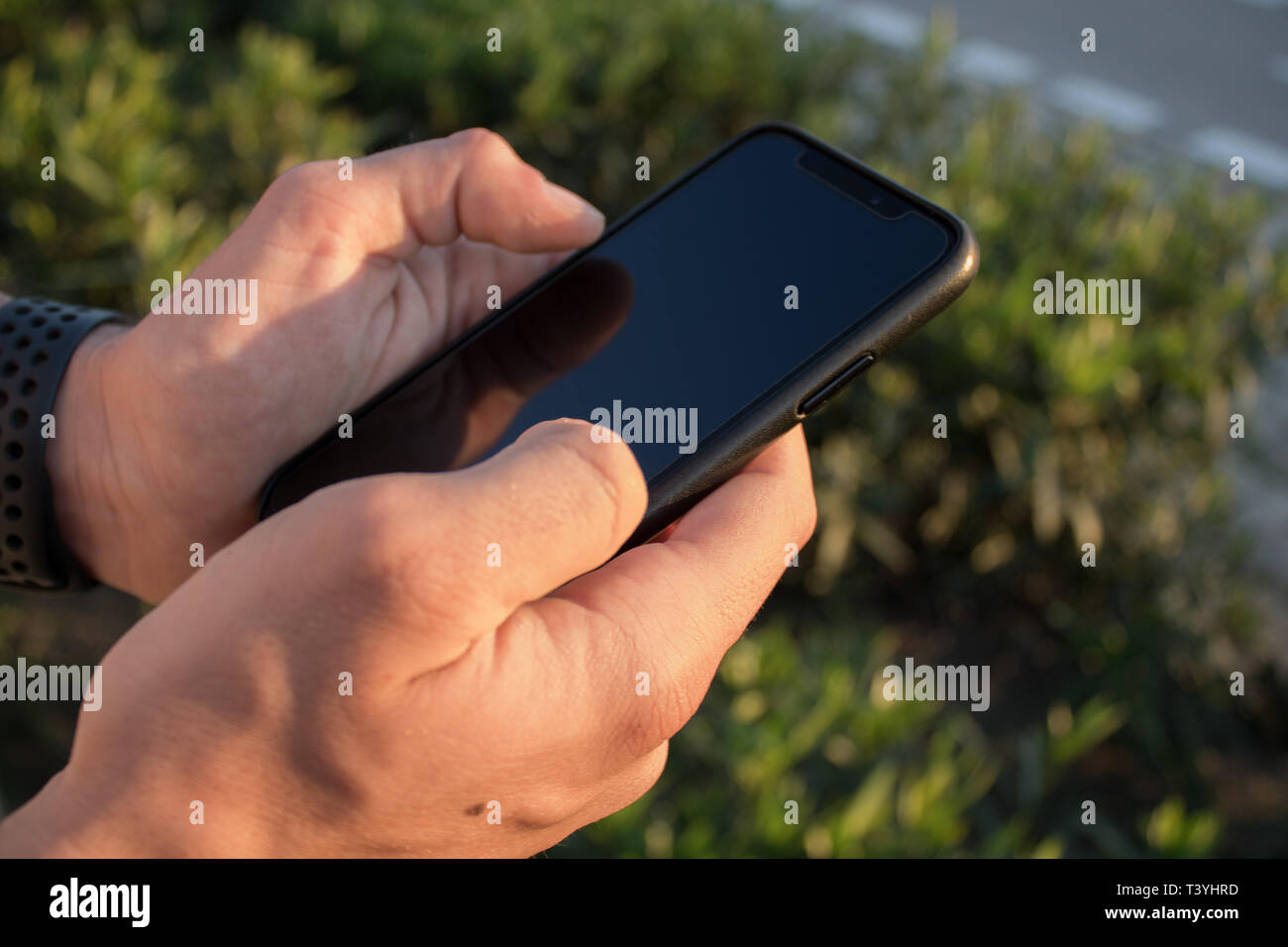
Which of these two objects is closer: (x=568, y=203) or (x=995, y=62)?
(x=568, y=203)

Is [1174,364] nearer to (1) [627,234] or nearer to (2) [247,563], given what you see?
(1) [627,234]

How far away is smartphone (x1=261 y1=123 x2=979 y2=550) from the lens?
1.47 metres

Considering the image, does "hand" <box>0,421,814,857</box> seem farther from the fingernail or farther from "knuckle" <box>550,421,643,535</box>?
the fingernail

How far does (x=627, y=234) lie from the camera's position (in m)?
1.80

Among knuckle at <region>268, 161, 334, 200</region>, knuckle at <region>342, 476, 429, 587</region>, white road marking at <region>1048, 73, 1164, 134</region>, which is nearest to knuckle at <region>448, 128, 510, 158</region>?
knuckle at <region>268, 161, 334, 200</region>

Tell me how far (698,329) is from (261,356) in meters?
0.73

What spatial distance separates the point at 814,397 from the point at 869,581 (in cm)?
159

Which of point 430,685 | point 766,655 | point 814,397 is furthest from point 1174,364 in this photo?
point 430,685

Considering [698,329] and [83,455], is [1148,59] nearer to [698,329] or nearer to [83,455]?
[698,329]

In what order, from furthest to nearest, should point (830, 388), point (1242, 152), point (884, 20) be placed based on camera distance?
point (884, 20) < point (1242, 152) < point (830, 388)

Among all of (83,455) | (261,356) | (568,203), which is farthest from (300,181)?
(83,455)

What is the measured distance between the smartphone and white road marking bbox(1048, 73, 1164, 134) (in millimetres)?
5449

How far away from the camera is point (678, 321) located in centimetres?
167
